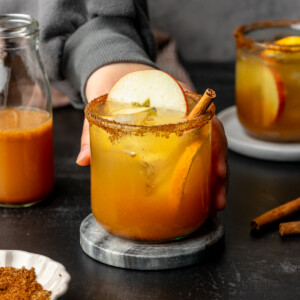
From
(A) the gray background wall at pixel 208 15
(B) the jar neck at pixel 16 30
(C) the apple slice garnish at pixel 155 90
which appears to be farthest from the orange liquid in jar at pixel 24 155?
(A) the gray background wall at pixel 208 15

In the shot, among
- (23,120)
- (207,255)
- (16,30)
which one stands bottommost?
(207,255)

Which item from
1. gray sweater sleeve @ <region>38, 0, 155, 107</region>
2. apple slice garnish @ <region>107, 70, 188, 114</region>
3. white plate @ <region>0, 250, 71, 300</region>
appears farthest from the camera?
gray sweater sleeve @ <region>38, 0, 155, 107</region>

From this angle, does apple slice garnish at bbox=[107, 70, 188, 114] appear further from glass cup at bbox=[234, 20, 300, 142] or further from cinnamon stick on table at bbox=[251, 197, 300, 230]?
glass cup at bbox=[234, 20, 300, 142]

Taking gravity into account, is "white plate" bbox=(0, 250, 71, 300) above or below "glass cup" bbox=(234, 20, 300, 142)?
below

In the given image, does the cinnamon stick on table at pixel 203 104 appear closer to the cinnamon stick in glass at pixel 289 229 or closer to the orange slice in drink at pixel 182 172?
the orange slice in drink at pixel 182 172

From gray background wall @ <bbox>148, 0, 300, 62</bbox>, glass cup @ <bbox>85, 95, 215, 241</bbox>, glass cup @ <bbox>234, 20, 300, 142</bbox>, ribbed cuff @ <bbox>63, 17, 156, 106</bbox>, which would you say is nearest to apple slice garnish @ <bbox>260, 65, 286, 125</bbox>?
glass cup @ <bbox>234, 20, 300, 142</bbox>

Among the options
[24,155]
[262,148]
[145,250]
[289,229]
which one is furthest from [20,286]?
[262,148]

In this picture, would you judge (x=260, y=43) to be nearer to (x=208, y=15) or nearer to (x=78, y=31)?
(x=78, y=31)
